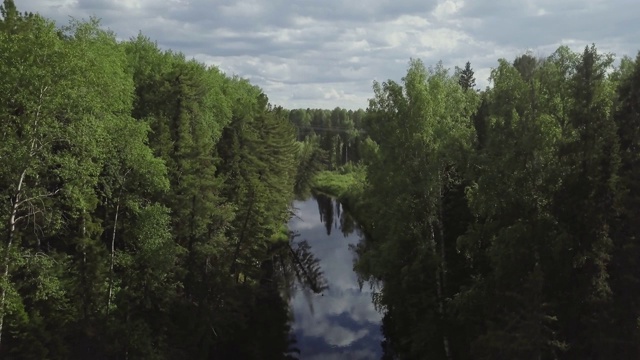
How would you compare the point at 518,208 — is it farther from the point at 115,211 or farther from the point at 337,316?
the point at 337,316

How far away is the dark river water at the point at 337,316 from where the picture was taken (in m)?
32.6

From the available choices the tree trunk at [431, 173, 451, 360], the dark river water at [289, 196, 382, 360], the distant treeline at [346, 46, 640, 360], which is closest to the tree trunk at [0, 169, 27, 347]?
the distant treeline at [346, 46, 640, 360]

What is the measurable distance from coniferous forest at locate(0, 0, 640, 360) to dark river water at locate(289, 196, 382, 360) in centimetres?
186

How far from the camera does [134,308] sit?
25.2 m

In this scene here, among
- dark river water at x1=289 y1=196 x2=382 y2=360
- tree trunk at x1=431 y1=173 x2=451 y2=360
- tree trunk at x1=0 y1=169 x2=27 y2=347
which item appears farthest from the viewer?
dark river water at x1=289 y1=196 x2=382 y2=360

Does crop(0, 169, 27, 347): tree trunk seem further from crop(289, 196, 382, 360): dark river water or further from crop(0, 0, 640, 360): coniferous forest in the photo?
crop(289, 196, 382, 360): dark river water

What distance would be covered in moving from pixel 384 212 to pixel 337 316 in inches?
630

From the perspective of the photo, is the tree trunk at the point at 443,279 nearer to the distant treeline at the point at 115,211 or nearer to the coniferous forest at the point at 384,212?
the coniferous forest at the point at 384,212

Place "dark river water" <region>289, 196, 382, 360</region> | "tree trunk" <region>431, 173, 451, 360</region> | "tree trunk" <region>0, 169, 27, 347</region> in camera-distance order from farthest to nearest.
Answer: "dark river water" <region>289, 196, 382, 360</region> → "tree trunk" <region>431, 173, 451, 360</region> → "tree trunk" <region>0, 169, 27, 347</region>

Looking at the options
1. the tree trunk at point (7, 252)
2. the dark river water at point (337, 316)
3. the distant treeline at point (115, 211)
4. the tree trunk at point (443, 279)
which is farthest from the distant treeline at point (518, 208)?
the tree trunk at point (7, 252)

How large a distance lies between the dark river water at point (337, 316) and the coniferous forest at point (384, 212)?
186 cm

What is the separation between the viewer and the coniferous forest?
668 inches

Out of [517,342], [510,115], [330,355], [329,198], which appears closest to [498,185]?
[510,115]

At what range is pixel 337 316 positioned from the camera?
38.2m
